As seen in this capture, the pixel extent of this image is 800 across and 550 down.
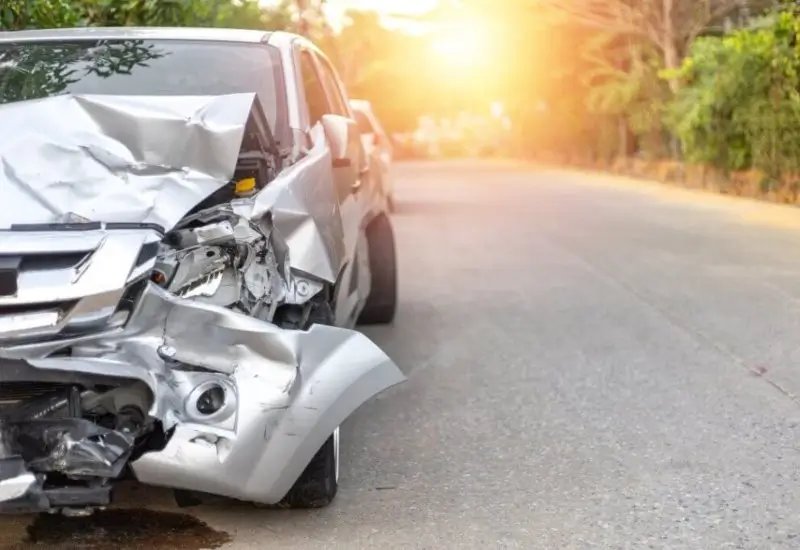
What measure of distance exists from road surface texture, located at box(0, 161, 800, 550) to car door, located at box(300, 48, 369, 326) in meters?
0.63

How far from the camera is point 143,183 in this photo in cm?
387

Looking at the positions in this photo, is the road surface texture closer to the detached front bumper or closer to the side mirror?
the detached front bumper

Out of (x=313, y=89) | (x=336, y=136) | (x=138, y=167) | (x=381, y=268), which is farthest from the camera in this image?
(x=381, y=268)

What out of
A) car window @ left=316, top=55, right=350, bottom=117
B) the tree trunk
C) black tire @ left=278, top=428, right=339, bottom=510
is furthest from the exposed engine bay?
the tree trunk

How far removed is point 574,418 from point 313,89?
2.47m

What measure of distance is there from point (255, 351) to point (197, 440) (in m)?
0.36

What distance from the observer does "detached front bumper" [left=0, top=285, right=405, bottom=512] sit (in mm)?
3303

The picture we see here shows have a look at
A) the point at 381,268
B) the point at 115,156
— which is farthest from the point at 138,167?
the point at 381,268

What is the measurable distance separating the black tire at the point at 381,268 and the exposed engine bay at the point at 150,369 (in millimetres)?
3986

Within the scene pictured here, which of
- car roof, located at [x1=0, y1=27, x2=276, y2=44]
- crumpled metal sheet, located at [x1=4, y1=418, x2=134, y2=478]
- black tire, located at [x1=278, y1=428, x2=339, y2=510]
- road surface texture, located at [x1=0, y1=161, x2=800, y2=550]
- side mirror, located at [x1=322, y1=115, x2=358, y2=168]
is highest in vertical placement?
car roof, located at [x1=0, y1=27, x2=276, y2=44]

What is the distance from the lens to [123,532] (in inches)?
159

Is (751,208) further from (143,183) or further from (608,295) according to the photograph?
(143,183)

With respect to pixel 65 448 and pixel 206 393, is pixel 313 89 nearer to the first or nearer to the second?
pixel 206 393

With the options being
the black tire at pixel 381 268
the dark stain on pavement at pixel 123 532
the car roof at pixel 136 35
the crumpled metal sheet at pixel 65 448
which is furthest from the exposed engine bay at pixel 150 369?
the black tire at pixel 381 268
